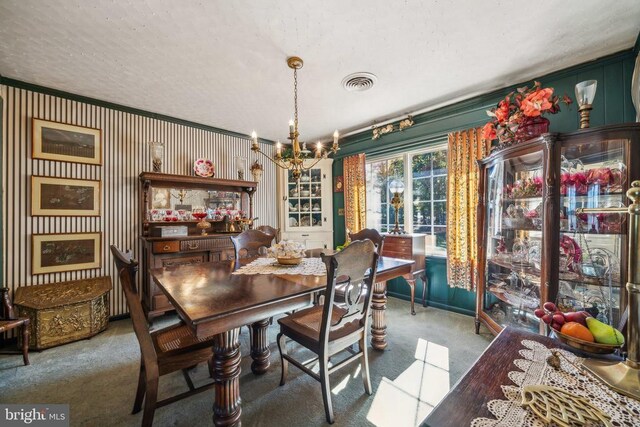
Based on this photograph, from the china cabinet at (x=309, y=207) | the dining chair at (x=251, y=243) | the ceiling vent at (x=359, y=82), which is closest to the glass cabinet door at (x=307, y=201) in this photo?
the china cabinet at (x=309, y=207)

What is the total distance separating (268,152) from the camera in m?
4.63

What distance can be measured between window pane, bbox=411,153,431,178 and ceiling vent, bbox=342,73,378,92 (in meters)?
1.40

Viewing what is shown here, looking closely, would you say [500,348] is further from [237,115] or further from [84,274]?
[84,274]

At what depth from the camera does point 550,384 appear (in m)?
0.63

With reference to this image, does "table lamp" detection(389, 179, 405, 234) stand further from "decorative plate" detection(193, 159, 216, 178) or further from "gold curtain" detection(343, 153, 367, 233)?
"decorative plate" detection(193, 159, 216, 178)

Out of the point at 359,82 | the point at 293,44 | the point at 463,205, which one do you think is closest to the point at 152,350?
the point at 293,44

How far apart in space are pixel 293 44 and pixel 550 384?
7.77 feet

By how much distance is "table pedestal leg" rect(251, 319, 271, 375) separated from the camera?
2.02 m

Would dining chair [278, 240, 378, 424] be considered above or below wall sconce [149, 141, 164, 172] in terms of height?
below

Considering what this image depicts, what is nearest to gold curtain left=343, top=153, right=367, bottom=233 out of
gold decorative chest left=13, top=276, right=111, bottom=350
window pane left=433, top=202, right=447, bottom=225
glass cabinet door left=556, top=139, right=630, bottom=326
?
window pane left=433, top=202, right=447, bottom=225

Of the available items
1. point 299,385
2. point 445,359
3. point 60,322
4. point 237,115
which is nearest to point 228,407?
point 299,385

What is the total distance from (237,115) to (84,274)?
2.63 meters

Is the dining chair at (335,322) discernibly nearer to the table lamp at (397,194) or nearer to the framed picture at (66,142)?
the table lamp at (397,194)

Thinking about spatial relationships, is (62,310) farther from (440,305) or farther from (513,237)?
(513,237)
